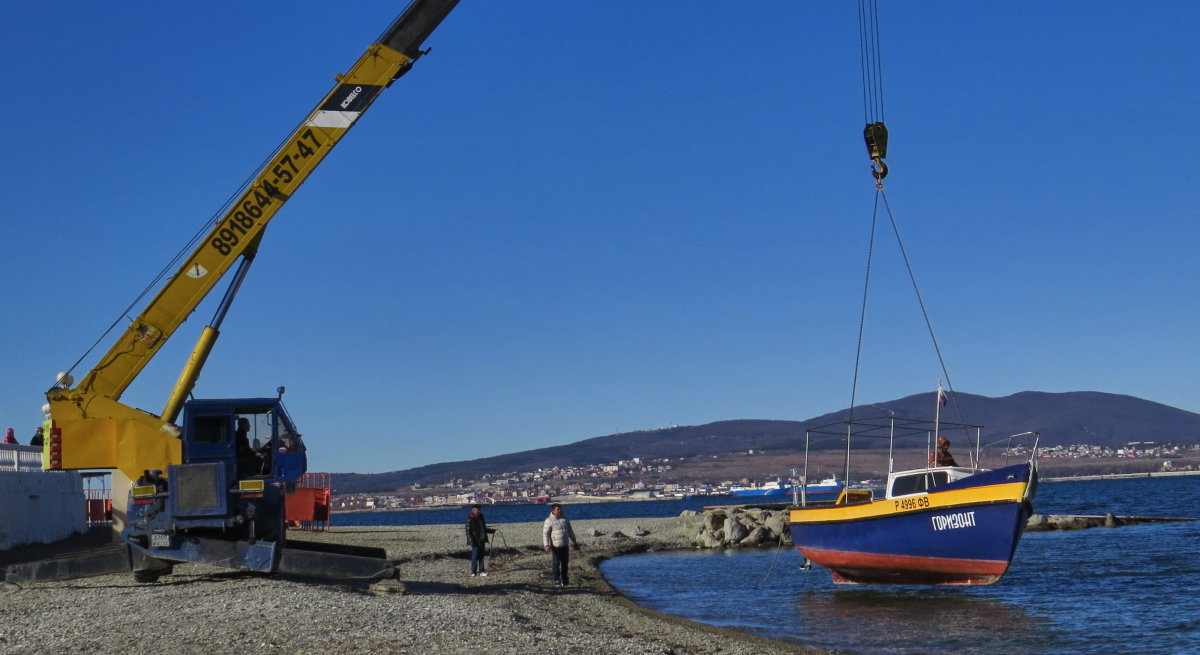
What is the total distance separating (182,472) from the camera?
1794cm

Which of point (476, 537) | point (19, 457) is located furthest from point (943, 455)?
point (19, 457)

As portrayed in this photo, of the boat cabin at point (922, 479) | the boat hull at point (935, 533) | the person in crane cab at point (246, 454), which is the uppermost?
the person in crane cab at point (246, 454)

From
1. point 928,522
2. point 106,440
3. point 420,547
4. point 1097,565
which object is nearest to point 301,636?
point 106,440

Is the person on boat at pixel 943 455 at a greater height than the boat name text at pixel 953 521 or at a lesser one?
greater

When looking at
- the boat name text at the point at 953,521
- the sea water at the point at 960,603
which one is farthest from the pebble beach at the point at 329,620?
the boat name text at the point at 953,521

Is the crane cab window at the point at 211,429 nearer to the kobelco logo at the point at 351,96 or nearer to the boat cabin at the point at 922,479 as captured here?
the kobelco logo at the point at 351,96

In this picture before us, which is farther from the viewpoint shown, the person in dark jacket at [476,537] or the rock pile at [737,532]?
the rock pile at [737,532]

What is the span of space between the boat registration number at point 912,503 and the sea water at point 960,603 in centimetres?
205

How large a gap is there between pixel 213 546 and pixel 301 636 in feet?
17.6

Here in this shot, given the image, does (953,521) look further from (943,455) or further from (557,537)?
(557,537)

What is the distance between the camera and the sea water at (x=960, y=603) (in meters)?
19.0

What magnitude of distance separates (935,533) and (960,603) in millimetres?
1697

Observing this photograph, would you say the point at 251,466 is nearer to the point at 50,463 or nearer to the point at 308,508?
the point at 50,463

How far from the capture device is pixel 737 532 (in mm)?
43719
